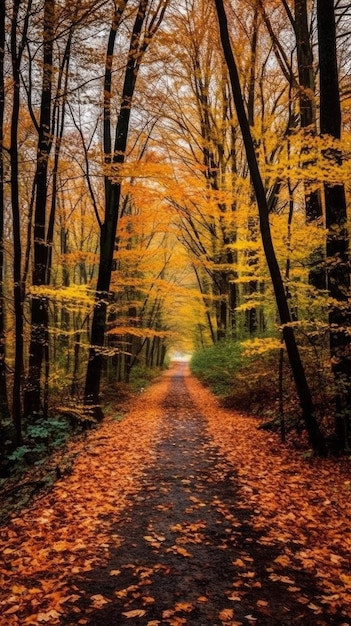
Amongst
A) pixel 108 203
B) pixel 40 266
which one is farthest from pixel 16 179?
pixel 108 203

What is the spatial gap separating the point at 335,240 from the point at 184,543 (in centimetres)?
528

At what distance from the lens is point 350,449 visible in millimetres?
7262

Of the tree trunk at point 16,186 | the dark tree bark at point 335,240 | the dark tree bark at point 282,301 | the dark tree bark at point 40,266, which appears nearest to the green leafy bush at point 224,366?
the dark tree bark at point 282,301

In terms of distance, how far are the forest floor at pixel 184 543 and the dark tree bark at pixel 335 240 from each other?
1.25m

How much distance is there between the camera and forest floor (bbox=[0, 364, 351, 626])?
3.41 m

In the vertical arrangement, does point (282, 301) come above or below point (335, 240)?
below

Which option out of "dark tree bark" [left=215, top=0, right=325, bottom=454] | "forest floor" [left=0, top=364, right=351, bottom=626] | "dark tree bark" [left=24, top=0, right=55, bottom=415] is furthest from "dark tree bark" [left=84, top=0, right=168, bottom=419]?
"dark tree bark" [left=215, top=0, right=325, bottom=454]

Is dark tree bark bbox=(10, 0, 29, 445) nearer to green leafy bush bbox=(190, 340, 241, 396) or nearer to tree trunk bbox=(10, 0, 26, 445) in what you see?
tree trunk bbox=(10, 0, 26, 445)

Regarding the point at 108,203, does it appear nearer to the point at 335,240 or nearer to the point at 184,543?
the point at 335,240

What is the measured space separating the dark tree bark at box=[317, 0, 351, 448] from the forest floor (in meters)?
1.25

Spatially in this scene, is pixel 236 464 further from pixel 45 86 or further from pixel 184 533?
pixel 45 86

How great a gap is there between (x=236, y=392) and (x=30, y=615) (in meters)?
11.1

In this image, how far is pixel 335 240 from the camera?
281 inches

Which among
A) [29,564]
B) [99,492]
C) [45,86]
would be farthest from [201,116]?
[29,564]
